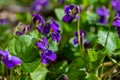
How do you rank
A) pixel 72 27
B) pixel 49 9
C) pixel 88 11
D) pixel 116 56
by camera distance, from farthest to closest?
1. pixel 49 9
2. pixel 88 11
3. pixel 72 27
4. pixel 116 56

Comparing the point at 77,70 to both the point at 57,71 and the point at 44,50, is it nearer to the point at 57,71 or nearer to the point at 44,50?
the point at 57,71

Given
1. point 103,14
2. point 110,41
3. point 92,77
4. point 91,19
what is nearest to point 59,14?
point 91,19

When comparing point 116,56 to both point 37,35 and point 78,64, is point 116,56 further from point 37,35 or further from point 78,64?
point 37,35

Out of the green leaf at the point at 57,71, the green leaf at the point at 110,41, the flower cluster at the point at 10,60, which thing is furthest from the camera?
the green leaf at the point at 110,41

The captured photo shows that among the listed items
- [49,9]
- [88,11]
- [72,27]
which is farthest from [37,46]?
[49,9]

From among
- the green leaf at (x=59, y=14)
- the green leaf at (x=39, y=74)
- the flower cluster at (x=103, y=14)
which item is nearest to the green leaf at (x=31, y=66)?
the green leaf at (x=39, y=74)

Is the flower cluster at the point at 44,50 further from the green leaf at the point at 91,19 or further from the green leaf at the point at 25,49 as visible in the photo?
the green leaf at the point at 91,19

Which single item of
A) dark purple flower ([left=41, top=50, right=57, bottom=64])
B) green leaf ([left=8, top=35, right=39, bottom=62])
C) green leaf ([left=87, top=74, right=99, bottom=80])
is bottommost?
green leaf ([left=87, top=74, right=99, bottom=80])

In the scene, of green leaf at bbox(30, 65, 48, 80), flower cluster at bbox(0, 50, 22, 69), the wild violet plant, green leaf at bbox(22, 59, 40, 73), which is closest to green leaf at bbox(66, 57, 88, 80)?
the wild violet plant

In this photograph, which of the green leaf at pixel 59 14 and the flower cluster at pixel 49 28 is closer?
the flower cluster at pixel 49 28

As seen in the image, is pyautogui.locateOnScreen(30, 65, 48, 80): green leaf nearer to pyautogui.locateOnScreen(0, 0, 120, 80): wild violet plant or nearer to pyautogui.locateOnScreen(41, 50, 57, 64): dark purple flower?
pyautogui.locateOnScreen(0, 0, 120, 80): wild violet plant

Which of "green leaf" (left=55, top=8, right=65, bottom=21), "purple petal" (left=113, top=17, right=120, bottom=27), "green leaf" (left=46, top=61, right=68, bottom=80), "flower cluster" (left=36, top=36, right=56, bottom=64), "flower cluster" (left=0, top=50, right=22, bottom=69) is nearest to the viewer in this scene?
"flower cluster" (left=0, top=50, right=22, bottom=69)
